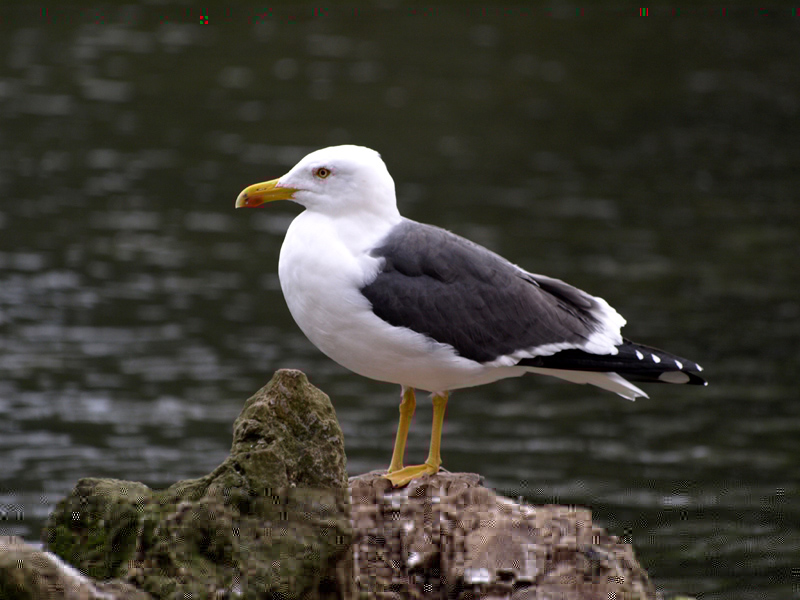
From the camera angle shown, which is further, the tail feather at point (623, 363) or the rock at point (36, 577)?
the tail feather at point (623, 363)

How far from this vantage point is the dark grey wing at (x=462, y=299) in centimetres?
755

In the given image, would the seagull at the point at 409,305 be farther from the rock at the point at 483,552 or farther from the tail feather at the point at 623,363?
the rock at the point at 483,552

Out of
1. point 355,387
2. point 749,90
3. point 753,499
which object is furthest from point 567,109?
point 753,499

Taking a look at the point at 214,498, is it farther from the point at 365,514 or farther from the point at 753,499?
the point at 753,499

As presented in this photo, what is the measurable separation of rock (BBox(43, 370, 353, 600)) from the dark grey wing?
88cm

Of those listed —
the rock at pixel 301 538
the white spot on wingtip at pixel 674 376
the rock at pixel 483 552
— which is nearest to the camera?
the rock at pixel 301 538

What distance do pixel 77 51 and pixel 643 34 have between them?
51.3 feet

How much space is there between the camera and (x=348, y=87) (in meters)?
29.6

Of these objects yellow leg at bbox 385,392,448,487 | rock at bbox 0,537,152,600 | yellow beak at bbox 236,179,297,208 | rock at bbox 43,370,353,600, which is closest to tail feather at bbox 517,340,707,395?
yellow leg at bbox 385,392,448,487

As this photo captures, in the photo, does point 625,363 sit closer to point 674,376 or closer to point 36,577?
point 674,376

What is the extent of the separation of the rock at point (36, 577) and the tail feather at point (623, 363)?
308cm

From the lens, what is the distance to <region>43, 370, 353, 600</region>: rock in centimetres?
634

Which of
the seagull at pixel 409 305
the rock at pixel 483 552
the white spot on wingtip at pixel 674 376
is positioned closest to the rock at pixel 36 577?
the rock at pixel 483 552

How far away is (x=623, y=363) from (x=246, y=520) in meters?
2.68
